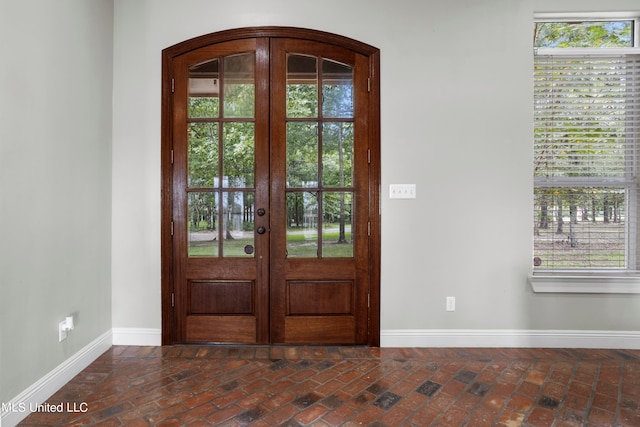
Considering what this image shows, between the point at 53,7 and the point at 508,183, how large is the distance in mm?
3340

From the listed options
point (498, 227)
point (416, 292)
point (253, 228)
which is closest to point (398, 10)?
point (498, 227)

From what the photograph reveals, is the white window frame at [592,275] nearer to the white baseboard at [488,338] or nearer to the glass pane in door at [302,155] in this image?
the white baseboard at [488,338]

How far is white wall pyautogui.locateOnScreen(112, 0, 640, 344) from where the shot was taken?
2.65 metres

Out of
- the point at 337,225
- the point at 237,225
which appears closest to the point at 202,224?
the point at 237,225

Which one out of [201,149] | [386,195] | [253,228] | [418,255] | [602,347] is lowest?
[602,347]

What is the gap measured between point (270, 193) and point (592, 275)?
2.66 metres

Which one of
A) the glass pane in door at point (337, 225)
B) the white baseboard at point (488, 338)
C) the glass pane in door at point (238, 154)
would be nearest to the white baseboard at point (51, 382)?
the glass pane in door at point (238, 154)

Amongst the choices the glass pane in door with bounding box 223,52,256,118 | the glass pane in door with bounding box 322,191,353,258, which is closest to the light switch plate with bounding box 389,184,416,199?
the glass pane in door with bounding box 322,191,353,258

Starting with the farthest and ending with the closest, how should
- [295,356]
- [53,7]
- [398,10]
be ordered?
[398,10], [295,356], [53,7]

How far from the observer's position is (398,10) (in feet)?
8.73

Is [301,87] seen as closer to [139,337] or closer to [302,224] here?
[302,224]

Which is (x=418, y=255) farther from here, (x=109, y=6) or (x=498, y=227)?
(x=109, y=6)

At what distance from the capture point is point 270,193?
8.78 feet

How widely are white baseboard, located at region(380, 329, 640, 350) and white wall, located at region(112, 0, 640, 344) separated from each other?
0.05 meters
